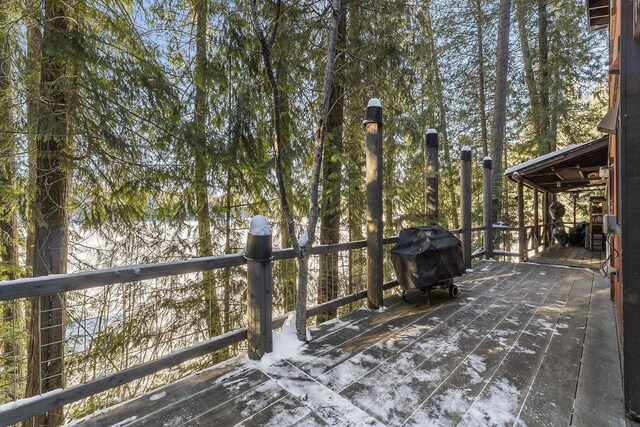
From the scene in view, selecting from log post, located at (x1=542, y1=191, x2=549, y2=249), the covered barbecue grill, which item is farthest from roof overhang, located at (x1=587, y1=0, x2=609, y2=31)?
log post, located at (x1=542, y1=191, x2=549, y2=249)

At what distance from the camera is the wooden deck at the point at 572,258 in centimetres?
687

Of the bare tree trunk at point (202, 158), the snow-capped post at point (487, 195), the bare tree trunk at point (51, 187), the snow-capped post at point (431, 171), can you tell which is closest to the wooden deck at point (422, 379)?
the bare tree trunk at point (202, 158)

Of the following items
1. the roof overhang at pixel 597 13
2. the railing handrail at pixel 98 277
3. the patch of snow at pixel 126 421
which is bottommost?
the patch of snow at pixel 126 421

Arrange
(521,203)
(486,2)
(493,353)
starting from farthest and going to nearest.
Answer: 1. (486,2)
2. (521,203)
3. (493,353)

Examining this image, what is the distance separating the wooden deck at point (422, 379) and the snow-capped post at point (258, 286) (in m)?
0.22

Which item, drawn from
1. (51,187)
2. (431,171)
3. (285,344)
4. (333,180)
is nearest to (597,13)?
(431,171)

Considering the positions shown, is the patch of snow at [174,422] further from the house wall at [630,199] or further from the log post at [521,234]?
the log post at [521,234]

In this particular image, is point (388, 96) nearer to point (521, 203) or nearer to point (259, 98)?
point (259, 98)

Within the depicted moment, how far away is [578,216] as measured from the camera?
14227 millimetres

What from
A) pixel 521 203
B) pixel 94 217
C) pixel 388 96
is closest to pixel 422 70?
pixel 388 96

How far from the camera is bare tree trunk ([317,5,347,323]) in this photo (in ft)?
17.1

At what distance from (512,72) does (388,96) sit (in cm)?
882

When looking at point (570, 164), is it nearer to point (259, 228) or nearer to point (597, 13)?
point (597, 13)

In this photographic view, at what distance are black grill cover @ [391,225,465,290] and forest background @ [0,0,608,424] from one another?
1.38 metres
